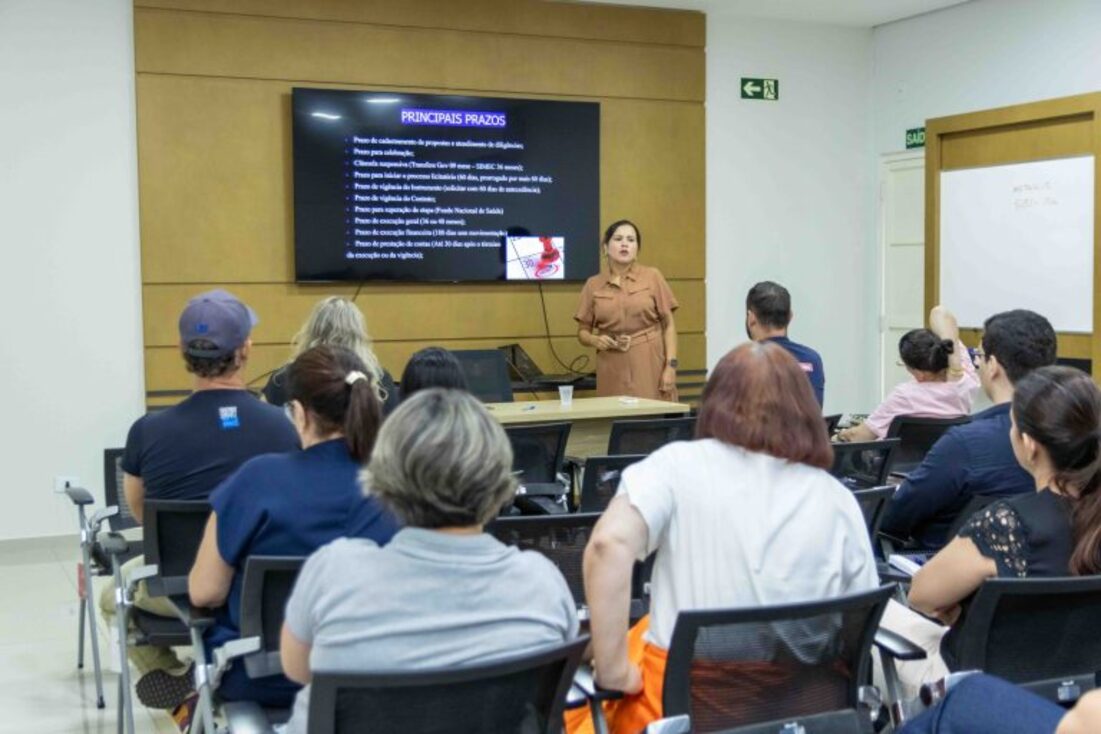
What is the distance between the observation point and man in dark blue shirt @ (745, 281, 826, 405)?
5227mm

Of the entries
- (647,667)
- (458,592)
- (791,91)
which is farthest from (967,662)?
(791,91)

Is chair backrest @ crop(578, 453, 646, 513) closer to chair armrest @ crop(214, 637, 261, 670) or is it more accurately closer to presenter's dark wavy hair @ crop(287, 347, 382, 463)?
presenter's dark wavy hair @ crop(287, 347, 382, 463)

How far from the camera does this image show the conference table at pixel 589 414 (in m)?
5.72

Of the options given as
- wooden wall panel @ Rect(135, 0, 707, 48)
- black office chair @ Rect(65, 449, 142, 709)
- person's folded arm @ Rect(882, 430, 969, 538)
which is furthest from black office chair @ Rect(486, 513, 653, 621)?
wooden wall panel @ Rect(135, 0, 707, 48)

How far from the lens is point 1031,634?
2330 millimetres

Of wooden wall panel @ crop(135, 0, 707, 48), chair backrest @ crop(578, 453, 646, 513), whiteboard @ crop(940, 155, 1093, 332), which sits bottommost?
chair backrest @ crop(578, 453, 646, 513)

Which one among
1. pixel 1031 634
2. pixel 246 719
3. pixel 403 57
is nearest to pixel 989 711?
pixel 1031 634

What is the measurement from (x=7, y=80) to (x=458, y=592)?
5.84 m

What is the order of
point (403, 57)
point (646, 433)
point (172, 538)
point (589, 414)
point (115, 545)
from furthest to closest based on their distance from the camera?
1. point (403, 57)
2. point (589, 414)
3. point (646, 433)
4. point (115, 545)
5. point (172, 538)

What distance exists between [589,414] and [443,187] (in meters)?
2.43

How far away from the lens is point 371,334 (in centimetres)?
764

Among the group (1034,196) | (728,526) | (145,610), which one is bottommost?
(145,610)

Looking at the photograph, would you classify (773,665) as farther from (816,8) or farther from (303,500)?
(816,8)

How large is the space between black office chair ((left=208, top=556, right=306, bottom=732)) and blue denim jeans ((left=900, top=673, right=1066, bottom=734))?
1.15 meters
